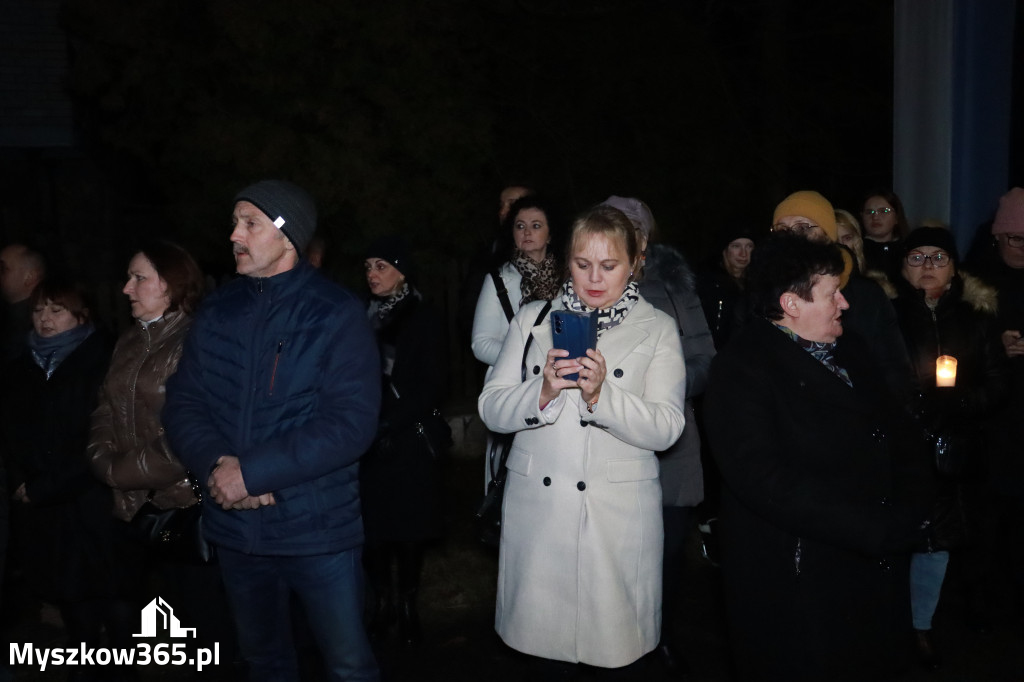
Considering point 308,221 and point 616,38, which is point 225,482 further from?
point 616,38

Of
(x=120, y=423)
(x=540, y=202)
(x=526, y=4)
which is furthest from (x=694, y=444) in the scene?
(x=526, y=4)

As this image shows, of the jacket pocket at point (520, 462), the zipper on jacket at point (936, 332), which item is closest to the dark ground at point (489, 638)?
the jacket pocket at point (520, 462)

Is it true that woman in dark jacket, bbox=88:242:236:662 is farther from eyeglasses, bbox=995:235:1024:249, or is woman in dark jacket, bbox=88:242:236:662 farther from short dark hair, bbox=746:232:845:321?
eyeglasses, bbox=995:235:1024:249

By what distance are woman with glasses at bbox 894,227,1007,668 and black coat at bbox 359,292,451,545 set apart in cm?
238

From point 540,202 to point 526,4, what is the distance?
7057 mm

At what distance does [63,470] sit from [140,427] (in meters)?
0.55

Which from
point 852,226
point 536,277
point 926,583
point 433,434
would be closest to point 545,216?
point 536,277

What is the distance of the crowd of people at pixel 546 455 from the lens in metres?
3.40

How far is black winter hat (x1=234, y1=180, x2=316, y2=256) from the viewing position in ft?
12.2

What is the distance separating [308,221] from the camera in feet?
12.7

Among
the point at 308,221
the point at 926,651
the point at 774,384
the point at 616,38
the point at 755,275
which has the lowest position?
the point at 926,651

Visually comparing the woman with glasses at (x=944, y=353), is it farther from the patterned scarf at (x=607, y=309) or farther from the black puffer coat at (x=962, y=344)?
the patterned scarf at (x=607, y=309)

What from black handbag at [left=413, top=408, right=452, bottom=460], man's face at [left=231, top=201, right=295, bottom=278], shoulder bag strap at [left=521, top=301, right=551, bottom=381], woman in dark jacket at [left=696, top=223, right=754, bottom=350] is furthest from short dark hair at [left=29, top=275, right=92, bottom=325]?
woman in dark jacket at [left=696, top=223, right=754, bottom=350]

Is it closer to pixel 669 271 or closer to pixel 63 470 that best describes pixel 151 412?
pixel 63 470
